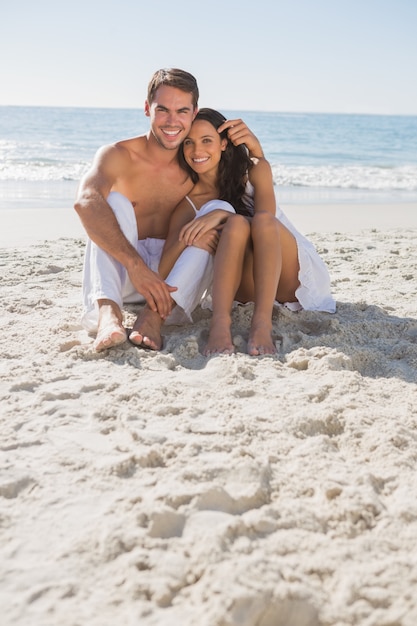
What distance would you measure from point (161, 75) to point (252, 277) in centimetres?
108

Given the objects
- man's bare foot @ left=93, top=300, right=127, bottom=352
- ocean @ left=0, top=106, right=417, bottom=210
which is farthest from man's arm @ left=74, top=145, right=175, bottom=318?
ocean @ left=0, top=106, right=417, bottom=210

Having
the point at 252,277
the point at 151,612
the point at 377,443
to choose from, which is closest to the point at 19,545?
the point at 151,612

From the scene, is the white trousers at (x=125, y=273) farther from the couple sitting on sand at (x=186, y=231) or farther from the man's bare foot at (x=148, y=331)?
the man's bare foot at (x=148, y=331)

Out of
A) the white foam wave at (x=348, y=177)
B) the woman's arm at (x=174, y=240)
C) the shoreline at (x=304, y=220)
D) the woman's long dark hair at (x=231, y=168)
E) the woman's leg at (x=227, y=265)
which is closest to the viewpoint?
the woman's leg at (x=227, y=265)

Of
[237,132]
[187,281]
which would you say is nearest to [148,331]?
[187,281]

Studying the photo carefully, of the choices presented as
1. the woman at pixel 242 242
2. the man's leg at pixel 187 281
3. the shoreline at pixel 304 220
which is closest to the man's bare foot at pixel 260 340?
the woman at pixel 242 242

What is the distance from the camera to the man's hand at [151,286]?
9.56 feet

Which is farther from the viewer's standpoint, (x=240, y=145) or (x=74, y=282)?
(x=74, y=282)

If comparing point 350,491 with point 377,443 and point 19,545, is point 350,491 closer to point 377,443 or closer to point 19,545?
point 377,443

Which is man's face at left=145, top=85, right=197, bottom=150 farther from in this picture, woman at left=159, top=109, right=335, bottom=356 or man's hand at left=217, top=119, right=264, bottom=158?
man's hand at left=217, top=119, right=264, bottom=158

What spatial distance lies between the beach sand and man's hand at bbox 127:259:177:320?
7.3 inches

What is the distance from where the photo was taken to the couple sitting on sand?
288cm

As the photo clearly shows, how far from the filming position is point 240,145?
327 cm

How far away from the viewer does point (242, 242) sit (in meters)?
2.90
